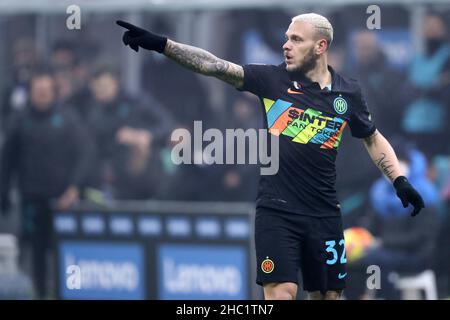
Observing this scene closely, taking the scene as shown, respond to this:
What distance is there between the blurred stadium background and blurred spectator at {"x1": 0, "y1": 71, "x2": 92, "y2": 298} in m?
0.02

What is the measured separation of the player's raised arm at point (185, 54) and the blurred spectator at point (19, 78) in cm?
685

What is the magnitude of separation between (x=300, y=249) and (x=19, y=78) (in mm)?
7654

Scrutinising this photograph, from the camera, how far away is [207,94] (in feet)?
52.8

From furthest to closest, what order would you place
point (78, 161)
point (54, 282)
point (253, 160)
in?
point (78, 161) < point (54, 282) < point (253, 160)

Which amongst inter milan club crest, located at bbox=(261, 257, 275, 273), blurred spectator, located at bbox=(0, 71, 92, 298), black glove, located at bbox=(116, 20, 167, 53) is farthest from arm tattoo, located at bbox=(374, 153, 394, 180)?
blurred spectator, located at bbox=(0, 71, 92, 298)

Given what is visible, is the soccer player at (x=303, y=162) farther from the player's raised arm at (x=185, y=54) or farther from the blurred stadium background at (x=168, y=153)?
the blurred stadium background at (x=168, y=153)

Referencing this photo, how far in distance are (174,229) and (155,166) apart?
201cm

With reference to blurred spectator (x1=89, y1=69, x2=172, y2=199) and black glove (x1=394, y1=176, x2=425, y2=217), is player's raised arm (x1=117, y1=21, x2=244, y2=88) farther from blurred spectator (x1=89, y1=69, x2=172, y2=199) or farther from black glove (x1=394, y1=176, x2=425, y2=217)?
blurred spectator (x1=89, y1=69, x2=172, y2=199)

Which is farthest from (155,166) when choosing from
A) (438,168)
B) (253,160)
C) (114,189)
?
(253,160)

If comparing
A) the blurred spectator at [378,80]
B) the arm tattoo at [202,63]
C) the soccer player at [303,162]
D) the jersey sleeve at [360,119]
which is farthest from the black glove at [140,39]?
the blurred spectator at [378,80]

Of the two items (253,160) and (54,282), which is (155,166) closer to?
(54,282)

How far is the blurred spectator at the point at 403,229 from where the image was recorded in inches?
540

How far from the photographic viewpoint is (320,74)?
Answer: 32.8 ft

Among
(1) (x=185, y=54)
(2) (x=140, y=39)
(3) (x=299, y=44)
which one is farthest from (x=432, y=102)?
(2) (x=140, y=39)
